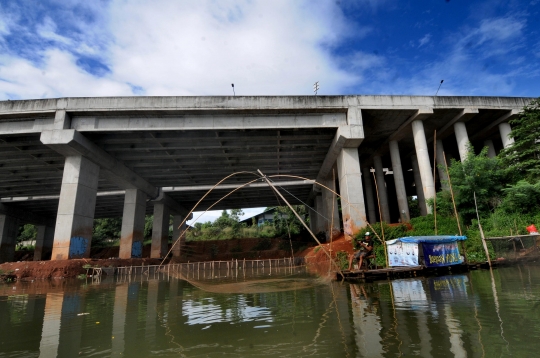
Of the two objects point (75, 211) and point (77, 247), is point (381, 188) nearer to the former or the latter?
point (75, 211)

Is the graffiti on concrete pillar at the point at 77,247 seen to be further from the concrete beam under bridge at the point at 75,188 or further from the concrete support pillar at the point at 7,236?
the concrete support pillar at the point at 7,236

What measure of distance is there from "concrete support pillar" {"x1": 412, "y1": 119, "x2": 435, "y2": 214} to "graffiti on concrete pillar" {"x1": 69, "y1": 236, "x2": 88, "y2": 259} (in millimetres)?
24892

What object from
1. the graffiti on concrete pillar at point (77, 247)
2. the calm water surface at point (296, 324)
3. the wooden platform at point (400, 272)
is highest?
the graffiti on concrete pillar at point (77, 247)

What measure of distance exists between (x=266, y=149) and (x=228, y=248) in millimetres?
26189

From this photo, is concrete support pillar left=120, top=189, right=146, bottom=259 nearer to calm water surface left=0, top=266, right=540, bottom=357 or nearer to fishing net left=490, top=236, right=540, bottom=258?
calm water surface left=0, top=266, right=540, bottom=357

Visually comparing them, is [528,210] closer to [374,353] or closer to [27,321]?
[374,353]

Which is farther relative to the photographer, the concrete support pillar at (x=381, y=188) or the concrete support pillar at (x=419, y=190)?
the concrete support pillar at (x=381, y=188)

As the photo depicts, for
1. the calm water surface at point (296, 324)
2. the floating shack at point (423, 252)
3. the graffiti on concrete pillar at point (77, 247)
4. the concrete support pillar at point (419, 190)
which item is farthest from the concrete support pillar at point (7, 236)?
the concrete support pillar at point (419, 190)

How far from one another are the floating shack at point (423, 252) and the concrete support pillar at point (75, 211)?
20.3m

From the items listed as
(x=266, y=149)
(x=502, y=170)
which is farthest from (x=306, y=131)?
(x=502, y=170)

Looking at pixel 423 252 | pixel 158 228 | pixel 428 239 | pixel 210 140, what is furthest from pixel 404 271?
pixel 158 228

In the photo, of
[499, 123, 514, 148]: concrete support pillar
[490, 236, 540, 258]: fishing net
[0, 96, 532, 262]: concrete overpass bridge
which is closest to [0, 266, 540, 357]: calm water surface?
[490, 236, 540, 258]: fishing net

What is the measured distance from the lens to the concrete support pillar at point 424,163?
21125mm

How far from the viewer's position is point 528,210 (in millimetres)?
17500
